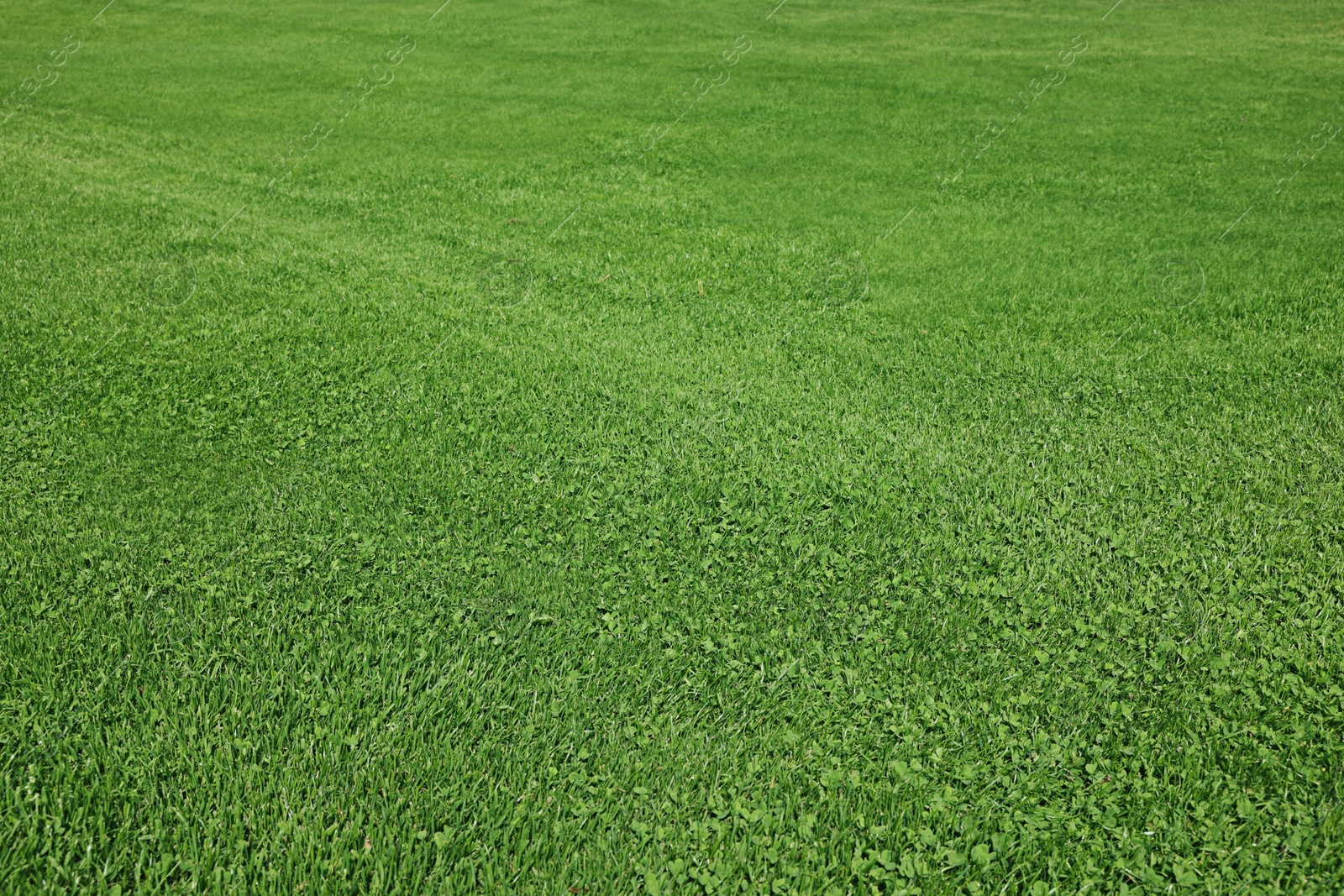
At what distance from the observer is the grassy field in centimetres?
327

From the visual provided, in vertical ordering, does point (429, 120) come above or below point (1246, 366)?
above

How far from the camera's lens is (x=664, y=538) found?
485 centimetres

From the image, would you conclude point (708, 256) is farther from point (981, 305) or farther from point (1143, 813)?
point (1143, 813)

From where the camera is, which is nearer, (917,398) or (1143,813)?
(1143,813)

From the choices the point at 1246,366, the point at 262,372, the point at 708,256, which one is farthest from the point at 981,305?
the point at 262,372

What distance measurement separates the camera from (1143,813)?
11.1ft

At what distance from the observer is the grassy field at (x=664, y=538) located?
10.7 feet

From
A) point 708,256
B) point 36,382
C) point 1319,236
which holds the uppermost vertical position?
point 36,382

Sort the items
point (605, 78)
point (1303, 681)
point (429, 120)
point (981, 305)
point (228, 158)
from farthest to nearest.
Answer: point (605, 78), point (429, 120), point (228, 158), point (981, 305), point (1303, 681)

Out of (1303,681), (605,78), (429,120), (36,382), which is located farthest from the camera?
(605,78)

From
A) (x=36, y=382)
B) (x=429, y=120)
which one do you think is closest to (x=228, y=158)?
(x=429, y=120)

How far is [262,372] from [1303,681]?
250 inches

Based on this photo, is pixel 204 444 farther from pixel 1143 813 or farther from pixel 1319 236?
pixel 1319 236

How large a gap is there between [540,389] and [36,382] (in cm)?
340
